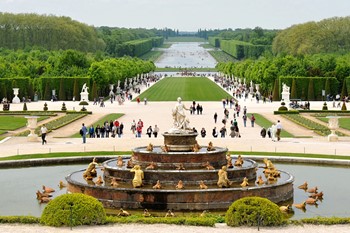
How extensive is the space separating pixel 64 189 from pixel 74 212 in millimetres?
7782

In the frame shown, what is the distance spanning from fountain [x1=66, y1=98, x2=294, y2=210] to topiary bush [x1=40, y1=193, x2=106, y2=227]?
4.17 meters

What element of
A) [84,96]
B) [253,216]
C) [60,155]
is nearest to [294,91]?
[84,96]

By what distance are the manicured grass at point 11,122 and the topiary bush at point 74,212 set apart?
31.7m

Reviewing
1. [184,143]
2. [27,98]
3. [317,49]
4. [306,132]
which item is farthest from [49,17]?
[184,143]

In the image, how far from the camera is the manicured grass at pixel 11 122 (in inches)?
2094

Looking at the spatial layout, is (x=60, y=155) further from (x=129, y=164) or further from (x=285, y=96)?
(x=285, y=96)

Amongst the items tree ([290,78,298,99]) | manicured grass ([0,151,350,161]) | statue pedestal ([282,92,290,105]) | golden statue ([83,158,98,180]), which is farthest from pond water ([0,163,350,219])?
tree ([290,78,298,99])

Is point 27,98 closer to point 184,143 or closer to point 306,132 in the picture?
point 306,132

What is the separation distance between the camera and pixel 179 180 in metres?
26.7

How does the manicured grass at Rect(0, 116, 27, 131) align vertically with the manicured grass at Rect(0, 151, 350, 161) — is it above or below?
below

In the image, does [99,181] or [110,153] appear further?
[110,153]

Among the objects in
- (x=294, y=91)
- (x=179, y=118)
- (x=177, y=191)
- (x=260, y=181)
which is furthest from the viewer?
(x=294, y=91)

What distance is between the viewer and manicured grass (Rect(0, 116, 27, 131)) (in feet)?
174

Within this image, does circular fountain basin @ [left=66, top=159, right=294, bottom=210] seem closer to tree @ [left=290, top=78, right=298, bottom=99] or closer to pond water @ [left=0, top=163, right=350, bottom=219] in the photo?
pond water @ [left=0, top=163, right=350, bottom=219]
